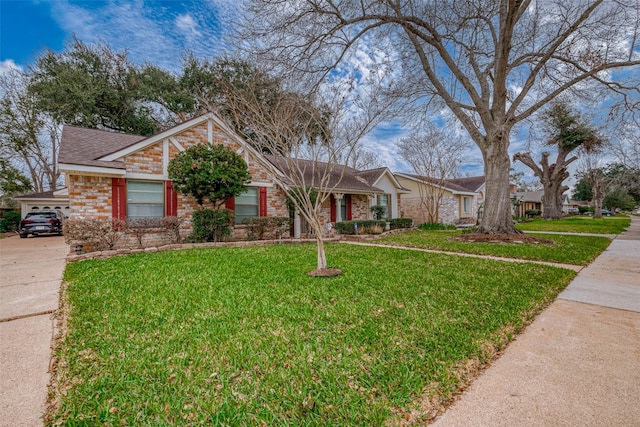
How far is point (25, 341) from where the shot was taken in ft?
9.70

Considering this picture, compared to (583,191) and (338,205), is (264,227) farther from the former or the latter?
(583,191)

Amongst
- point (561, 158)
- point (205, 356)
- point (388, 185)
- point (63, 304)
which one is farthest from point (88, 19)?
point (561, 158)

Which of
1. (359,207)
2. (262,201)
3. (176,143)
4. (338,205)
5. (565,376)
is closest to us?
(565,376)

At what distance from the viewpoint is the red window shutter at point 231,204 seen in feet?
37.4

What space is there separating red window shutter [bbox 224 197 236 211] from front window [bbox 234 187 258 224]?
0.15 meters

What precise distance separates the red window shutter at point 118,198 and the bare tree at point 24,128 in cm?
1776

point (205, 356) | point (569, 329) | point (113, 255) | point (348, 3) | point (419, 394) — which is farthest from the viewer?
point (348, 3)

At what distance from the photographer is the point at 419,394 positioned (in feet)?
6.52

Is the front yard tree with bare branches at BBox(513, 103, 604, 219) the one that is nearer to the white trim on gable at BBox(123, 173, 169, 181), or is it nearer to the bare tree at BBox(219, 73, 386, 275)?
the bare tree at BBox(219, 73, 386, 275)

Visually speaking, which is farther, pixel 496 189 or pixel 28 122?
pixel 28 122

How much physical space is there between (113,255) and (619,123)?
17956 mm

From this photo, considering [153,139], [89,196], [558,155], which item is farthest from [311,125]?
[558,155]

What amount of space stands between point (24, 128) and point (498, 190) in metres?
31.1

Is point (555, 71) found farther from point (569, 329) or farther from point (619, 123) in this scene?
point (569, 329)
